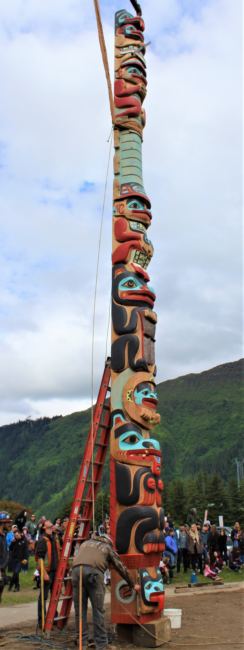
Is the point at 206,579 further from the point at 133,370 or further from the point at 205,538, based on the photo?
the point at 133,370

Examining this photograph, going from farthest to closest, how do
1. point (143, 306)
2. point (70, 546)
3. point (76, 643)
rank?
1. point (143, 306)
2. point (70, 546)
3. point (76, 643)

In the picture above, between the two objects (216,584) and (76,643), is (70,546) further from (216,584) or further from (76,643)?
(216,584)

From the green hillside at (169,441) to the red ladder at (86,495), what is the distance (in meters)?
85.9

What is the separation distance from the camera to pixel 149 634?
9.16 m

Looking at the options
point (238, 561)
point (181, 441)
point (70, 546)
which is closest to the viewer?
point (70, 546)

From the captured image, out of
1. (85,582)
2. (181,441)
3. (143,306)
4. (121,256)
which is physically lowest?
(85,582)

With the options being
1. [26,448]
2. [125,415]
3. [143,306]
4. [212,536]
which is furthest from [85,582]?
[26,448]

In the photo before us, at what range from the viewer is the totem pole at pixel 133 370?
9.62 metres

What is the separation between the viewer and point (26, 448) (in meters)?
152

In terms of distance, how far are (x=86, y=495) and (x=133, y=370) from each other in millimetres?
2419

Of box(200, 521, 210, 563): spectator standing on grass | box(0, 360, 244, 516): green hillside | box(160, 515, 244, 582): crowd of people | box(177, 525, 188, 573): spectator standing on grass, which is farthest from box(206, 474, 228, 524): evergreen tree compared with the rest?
box(0, 360, 244, 516): green hillside

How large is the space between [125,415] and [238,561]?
1218 centimetres

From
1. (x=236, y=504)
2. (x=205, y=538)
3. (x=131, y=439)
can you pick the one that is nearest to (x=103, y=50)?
(x=131, y=439)

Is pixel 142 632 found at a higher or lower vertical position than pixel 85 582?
lower
